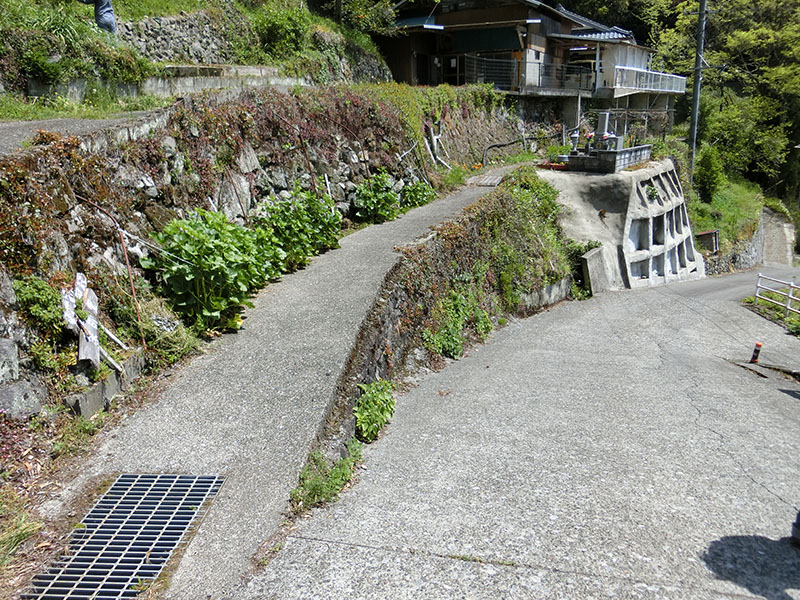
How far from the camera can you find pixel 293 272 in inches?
420

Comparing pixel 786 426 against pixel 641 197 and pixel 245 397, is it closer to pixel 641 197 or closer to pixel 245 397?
pixel 245 397

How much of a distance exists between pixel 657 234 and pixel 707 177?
11673 mm

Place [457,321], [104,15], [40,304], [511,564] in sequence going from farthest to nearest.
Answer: [104,15], [457,321], [40,304], [511,564]

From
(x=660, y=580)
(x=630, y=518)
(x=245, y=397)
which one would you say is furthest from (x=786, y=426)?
(x=245, y=397)

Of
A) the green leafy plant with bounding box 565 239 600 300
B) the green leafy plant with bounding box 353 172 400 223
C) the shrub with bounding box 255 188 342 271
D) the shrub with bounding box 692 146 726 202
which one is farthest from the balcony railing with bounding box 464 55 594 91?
the shrub with bounding box 255 188 342 271

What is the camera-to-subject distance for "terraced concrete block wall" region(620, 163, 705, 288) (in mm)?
20328

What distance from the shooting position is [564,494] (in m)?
6.20

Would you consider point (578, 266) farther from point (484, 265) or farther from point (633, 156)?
point (633, 156)

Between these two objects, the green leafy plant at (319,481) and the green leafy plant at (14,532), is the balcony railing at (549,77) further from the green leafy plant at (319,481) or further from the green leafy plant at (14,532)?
the green leafy plant at (14,532)

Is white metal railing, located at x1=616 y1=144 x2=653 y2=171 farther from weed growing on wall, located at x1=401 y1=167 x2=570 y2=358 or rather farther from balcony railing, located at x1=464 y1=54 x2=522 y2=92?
balcony railing, located at x1=464 y1=54 x2=522 y2=92

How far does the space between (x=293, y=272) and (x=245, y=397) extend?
14.3 feet

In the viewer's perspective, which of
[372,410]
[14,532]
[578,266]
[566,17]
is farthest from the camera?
[566,17]

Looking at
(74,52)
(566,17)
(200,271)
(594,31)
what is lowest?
(200,271)

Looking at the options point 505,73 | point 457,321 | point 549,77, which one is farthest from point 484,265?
point 549,77
